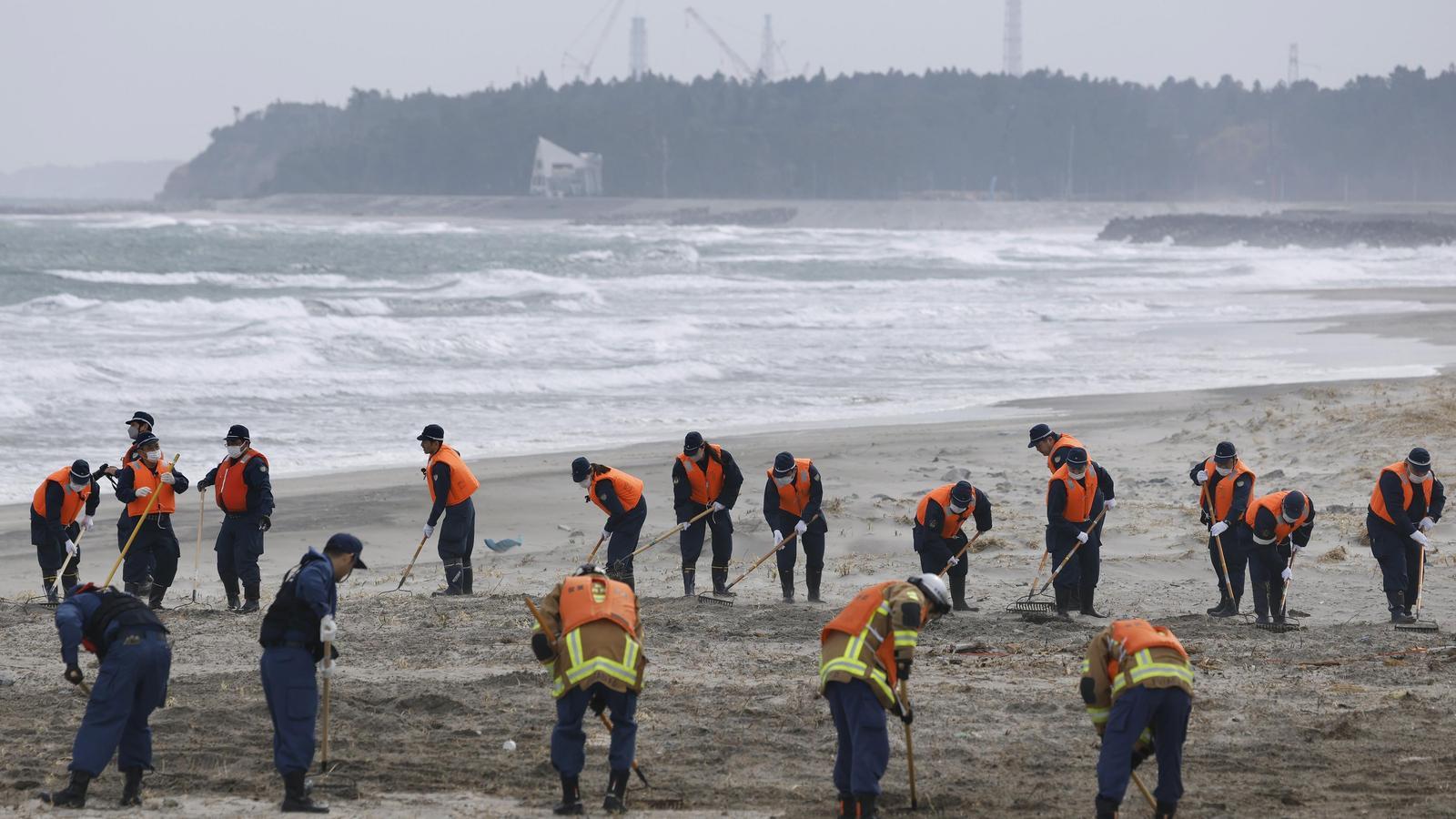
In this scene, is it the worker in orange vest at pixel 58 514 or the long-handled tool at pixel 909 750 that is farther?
the worker in orange vest at pixel 58 514

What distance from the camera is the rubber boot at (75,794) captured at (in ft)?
24.1

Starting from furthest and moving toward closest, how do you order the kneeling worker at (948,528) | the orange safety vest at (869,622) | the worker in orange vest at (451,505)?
the worker in orange vest at (451,505)
the kneeling worker at (948,528)
the orange safety vest at (869,622)

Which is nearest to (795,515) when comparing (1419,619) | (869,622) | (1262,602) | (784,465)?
(784,465)

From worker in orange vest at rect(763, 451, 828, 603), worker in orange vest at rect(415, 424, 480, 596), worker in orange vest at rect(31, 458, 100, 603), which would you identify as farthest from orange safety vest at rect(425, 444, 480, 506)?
worker in orange vest at rect(31, 458, 100, 603)

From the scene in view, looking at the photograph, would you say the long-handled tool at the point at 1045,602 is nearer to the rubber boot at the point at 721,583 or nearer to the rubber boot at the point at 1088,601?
the rubber boot at the point at 1088,601

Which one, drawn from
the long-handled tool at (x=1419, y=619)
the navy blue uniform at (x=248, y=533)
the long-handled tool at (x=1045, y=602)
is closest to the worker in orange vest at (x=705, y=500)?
the long-handled tool at (x=1045, y=602)

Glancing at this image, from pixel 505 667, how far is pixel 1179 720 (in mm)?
4674

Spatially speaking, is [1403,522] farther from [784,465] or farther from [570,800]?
[570,800]

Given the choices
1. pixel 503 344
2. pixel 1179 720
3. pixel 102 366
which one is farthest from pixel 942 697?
pixel 503 344

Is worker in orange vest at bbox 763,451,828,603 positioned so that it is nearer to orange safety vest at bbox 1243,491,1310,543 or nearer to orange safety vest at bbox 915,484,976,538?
orange safety vest at bbox 915,484,976,538

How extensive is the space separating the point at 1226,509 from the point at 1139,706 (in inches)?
230

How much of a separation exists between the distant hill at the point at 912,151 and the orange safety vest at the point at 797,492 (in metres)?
156

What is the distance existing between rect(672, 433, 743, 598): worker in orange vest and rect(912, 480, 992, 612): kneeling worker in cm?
156

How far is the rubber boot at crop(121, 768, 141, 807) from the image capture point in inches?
293
